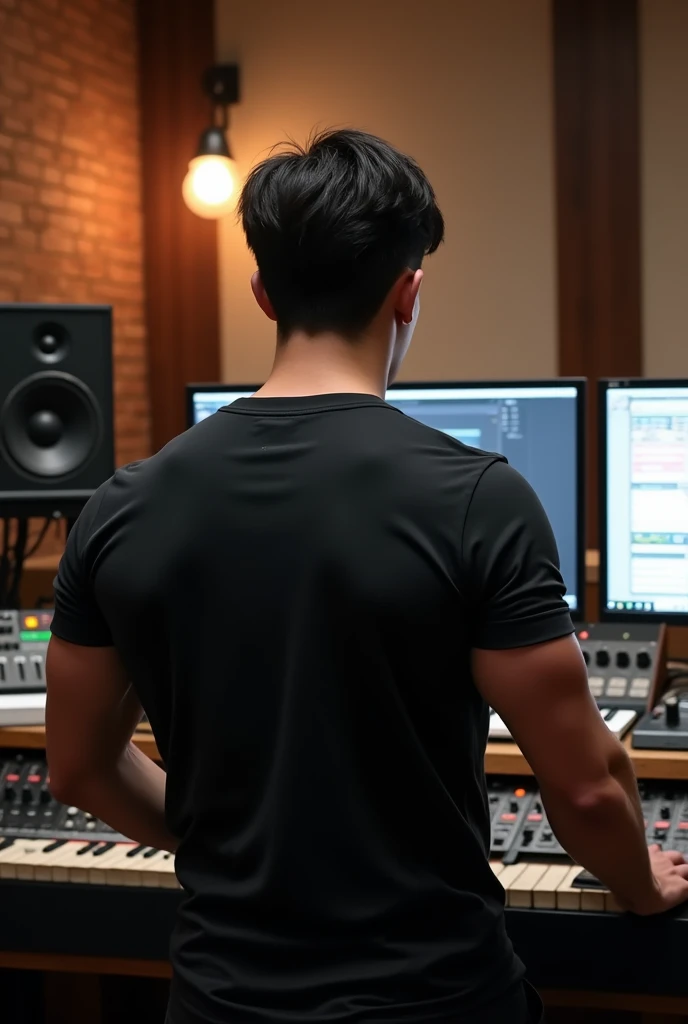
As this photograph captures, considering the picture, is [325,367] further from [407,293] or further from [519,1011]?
[519,1011]

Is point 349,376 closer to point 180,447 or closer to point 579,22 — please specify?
point 180,447

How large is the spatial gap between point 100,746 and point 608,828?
1.58 ft

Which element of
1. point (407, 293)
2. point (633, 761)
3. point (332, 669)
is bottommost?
point (633, 761)

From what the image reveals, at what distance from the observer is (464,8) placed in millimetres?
4969

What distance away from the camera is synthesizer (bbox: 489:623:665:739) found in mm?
1881

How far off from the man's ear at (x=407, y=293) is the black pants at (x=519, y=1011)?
586mm

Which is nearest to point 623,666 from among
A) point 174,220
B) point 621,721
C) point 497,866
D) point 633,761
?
point 621,721

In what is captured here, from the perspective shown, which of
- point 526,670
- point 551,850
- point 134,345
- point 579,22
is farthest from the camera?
point 134,345

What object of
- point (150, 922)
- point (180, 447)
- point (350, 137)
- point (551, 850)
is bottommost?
point (150, 922)

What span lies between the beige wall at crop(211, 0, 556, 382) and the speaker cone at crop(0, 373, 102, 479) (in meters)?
3.01

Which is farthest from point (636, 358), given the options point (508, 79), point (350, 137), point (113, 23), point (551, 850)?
point (350, 137)

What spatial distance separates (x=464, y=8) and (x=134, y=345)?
73.9 inches

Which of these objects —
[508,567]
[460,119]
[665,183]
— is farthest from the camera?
[460,119]

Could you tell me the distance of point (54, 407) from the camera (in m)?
2.19
